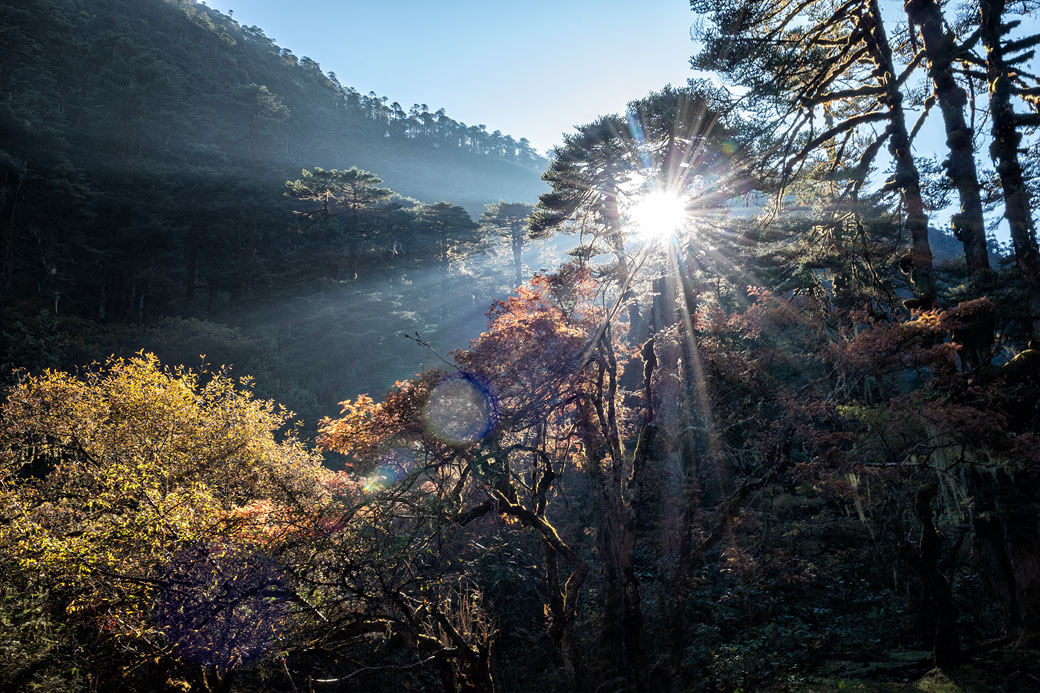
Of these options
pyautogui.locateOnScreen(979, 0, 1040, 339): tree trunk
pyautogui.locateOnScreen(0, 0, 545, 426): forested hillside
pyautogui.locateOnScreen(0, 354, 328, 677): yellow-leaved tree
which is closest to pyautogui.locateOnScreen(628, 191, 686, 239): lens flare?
pyautogui.locateOnScreen(979, 0, 1040, 339): tree trunk

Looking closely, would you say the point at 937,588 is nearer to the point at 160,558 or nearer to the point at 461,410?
the point at 461,410

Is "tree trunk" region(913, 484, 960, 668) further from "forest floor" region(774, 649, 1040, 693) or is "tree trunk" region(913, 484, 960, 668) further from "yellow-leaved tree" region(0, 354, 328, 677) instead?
"yellow-leaved tree" region(0, 354, 328, 677)

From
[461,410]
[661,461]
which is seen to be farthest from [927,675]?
[661,461]

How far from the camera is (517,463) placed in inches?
608

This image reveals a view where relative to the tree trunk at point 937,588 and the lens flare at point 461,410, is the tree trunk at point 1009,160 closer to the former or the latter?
the tree trunk at point 937,588

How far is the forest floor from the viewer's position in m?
6.80

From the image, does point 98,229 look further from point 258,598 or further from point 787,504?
→ point 787,504

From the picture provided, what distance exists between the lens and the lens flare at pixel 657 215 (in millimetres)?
15836

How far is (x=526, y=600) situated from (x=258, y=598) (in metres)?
9.47

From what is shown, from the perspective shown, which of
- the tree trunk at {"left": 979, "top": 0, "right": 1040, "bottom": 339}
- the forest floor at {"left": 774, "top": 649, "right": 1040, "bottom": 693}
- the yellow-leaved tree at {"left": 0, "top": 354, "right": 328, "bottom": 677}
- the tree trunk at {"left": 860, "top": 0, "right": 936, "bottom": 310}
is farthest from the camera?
the tree trunk at {"left": 860, "top": 0, "right": 936, "bottom": 310}

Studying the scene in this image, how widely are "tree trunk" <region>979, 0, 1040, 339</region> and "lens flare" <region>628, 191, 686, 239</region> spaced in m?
8.06

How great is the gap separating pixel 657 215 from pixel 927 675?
12.1 meters

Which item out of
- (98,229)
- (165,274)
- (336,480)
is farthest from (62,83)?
(336,480)

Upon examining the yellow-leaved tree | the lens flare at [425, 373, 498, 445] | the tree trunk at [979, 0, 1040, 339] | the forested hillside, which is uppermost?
the forested hillside
